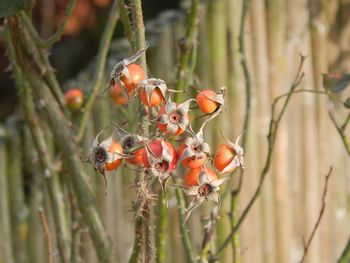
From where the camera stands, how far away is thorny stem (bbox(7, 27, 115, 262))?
4.21ft

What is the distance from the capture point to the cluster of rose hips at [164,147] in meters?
0.88

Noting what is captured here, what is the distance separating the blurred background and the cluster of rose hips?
1585mm

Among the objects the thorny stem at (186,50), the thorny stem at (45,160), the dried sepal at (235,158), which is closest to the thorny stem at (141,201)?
the dried sepal at (235,158)

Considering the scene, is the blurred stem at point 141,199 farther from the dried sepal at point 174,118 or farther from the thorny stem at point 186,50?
the thorny stem at point 186,50

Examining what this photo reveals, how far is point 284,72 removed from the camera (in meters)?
2.78

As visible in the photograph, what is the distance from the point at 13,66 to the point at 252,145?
141cm

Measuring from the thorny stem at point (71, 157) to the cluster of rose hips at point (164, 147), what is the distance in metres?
0.37

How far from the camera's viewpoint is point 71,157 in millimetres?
1313

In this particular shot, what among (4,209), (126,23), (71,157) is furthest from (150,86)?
(4,209)

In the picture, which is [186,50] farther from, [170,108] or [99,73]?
[170,108]

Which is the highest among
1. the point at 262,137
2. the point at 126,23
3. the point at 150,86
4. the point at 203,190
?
the point at 262,137

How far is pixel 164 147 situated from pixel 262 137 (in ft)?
6.11

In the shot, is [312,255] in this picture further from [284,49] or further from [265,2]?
[265,2]

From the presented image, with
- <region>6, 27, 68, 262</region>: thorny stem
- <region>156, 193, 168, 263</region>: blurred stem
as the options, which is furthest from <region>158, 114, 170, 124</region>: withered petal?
<region>6, 27, 68, 262</region>: thorny stem
